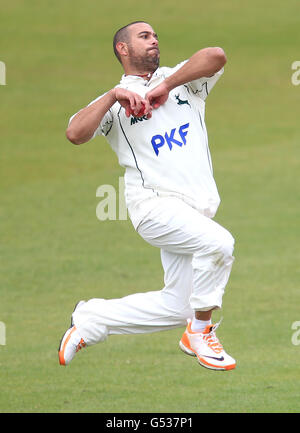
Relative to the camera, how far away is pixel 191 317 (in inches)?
355

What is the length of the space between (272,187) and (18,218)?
513 cm

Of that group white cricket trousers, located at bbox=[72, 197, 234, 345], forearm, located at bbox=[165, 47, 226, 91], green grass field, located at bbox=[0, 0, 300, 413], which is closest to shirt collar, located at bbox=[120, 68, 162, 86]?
forearm, located at bbox=[165, 47, 226, 91]

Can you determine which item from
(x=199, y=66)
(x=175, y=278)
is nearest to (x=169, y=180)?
(x=175, y=278)

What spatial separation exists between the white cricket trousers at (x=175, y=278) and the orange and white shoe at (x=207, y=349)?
0.20m

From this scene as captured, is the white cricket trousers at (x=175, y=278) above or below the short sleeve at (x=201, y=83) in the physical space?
below

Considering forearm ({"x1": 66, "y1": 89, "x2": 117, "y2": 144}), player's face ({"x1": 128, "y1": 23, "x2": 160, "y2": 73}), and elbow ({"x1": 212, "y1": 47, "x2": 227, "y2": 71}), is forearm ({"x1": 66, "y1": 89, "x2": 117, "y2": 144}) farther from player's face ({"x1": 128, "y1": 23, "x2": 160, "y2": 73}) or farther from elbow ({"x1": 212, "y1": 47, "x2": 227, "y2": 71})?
elbow ({"x1": 212, "y1": 47, "x2": 227, "y2": 71})

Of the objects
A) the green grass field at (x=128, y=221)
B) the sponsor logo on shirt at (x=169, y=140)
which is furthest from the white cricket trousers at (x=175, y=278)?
the green grass field at (x=128, y=221)

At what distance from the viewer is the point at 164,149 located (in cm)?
866

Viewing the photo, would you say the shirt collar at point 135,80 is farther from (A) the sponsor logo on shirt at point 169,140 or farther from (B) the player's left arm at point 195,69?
(A) the sponsor logo on shirt at point 169,140

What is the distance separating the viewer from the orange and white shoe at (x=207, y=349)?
8727 mm

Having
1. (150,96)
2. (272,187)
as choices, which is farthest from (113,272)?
(150,96)

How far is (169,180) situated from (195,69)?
93cm

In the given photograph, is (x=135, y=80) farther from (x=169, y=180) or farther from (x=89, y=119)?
(x=169, y=180)

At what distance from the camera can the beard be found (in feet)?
28.7
